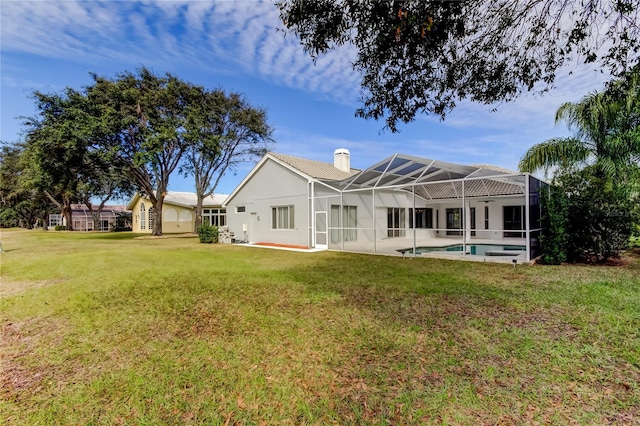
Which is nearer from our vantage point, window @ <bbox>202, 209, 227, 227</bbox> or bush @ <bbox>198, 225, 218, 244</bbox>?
bush @ <bbox>198, 225, 218, 244</bbox>

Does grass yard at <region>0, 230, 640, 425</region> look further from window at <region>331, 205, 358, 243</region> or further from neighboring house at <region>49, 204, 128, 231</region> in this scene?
neighboring house at <region>49, 204, 128, 231</region>

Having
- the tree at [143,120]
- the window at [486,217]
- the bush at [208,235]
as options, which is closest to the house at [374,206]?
the window at [486,217]

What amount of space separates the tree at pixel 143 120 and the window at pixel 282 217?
33.7 feet

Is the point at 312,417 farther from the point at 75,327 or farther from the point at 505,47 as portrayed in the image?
the point at 505,47

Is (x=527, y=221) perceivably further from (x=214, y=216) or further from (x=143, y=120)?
(x=214, y=216)

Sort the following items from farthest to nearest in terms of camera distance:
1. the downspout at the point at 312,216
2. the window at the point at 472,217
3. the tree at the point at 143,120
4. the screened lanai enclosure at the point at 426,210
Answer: the tree at the point at 143,120 < the window at the point at 472,217 < the downspout at the point at 312,216 < the screened lanai enclosure at the point at 426,210

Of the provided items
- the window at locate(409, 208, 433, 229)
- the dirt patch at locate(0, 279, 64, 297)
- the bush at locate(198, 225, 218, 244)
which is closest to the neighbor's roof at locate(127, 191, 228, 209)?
the bush at locate(198, 225, 218, 244)

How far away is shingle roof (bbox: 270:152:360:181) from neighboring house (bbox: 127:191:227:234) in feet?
58.9

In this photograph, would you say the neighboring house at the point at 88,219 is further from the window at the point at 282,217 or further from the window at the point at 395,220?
the window at the point at 395,220

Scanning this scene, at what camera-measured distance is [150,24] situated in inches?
329

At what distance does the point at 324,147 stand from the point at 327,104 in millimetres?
8374

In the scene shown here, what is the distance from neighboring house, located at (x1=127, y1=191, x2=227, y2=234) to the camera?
3719 centimetres

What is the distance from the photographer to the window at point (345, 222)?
18.4 m

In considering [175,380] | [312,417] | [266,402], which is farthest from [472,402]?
[175,380]
